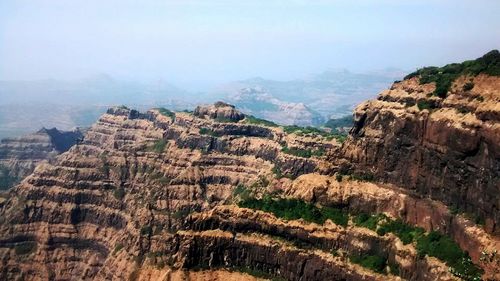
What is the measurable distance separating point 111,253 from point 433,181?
126m

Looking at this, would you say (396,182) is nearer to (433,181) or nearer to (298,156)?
(433,181)

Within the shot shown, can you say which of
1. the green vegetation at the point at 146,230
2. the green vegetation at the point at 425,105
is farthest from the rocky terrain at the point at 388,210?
the green vegetation at the point at 146,230

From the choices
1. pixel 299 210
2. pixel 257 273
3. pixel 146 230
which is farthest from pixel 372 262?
pixel 146 230

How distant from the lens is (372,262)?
101 metres

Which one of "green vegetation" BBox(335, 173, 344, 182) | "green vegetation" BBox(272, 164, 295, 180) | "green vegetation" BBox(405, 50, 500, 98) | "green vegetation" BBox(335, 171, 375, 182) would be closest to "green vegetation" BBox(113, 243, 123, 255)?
"green vegetation" BBox(272, 164, 295, 180)

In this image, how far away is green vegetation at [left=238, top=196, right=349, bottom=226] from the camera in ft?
371

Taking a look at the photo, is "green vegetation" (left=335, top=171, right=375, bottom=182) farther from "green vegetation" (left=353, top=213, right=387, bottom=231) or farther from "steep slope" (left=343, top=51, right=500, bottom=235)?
"green vegetation" (left=353, top=213, right=387, bottom=231)

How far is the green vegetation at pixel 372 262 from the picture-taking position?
99688 mm

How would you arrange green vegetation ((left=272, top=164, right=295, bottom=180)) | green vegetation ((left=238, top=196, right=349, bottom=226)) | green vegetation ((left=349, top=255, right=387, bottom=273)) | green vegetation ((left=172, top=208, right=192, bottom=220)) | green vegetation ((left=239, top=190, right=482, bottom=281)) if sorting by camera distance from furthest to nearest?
green vegetation ((left=172, top=208, right=192, bottom=220)) → green vegetation ((left=272, top=164, right=295, bottom=180)) → green vegetation ((left=238, top=196, right=349, bottom=226)) → green vegetation ((left=349, top=255, right=387, bottom=273)) → green vegetation ((left=239, top=190, right=482, bottom=281))

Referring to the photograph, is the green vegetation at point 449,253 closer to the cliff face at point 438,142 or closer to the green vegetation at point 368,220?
the cliff face at point 438,142

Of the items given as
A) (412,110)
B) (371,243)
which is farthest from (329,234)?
(412,110)

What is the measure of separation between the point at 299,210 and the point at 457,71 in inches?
1508

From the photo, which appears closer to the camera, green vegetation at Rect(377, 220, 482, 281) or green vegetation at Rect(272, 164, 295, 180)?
green vegetation at Rect(377, 220, 482, 281)

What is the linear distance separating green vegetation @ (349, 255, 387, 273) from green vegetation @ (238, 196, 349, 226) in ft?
27.9
